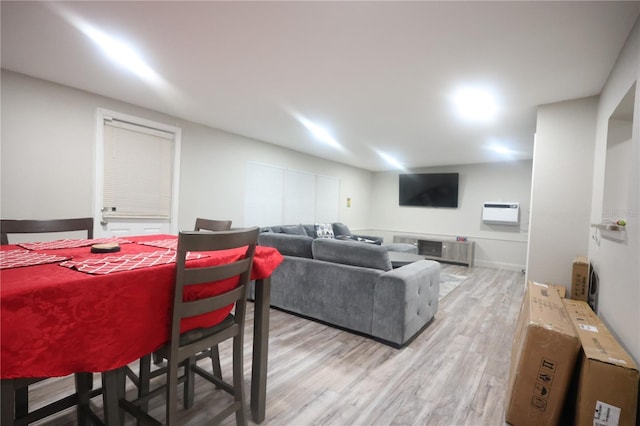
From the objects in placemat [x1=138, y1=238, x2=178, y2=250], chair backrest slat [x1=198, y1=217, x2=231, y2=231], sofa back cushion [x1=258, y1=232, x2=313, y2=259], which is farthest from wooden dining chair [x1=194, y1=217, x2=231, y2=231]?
sofa back cushion [x1=258, y1=232, x2=313, y2=259]

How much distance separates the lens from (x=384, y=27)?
1.91 m

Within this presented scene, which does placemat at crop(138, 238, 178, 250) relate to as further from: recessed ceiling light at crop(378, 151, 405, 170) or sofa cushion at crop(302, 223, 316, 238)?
recessed ceiling light at crop(378, 151, 405, 170)

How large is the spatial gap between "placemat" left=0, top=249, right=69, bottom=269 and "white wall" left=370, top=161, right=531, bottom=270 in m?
7.19

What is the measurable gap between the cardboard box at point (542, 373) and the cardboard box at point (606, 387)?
67 mm

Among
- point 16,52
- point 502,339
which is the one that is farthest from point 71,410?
point 502,339

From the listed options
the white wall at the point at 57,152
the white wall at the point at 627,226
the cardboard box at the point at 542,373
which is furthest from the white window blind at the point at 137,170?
the white wall at the point at 627,226

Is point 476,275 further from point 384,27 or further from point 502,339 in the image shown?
point 384,27

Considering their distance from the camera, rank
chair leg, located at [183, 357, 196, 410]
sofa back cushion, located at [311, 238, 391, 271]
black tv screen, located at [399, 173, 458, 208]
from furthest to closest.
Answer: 1. black tv screen, located at [399, 173, 458, 208]
2. sofa back cushion, located at [311, 238, 391, 271]
3. chair leg, located at [183, 357, 196, 410]

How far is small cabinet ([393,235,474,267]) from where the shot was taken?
639cm

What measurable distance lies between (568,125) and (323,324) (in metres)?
3.23

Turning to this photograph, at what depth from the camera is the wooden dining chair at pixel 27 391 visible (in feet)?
3.22

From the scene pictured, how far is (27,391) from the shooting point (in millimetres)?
1429

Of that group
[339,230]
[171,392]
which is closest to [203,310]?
[171,392]

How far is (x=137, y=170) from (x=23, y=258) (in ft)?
8.68
